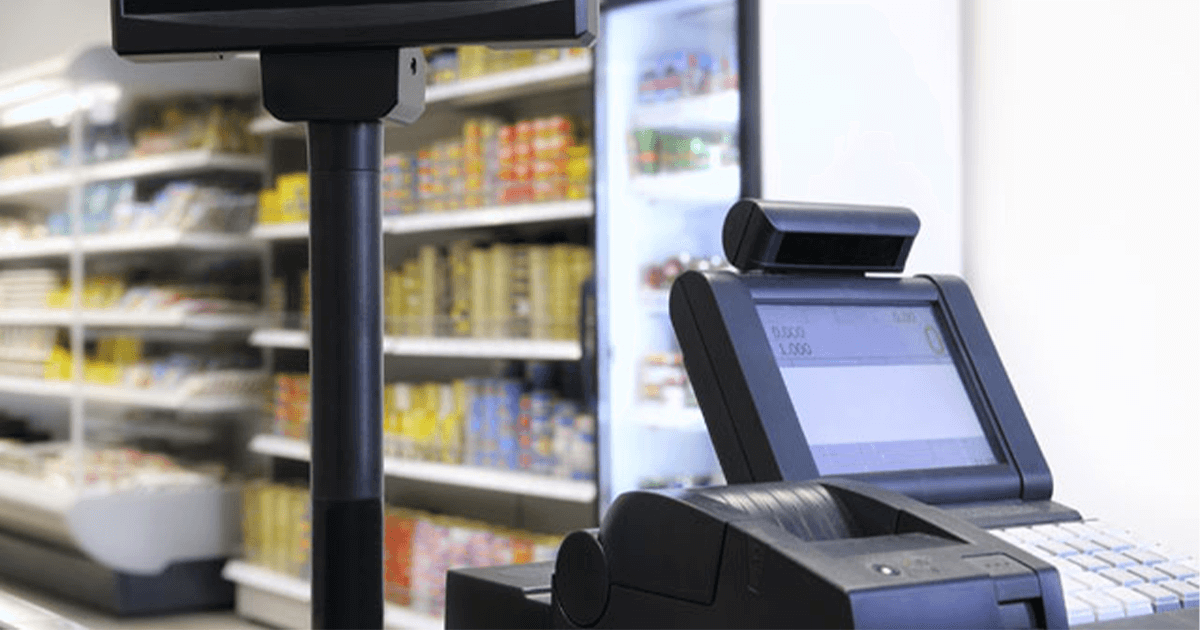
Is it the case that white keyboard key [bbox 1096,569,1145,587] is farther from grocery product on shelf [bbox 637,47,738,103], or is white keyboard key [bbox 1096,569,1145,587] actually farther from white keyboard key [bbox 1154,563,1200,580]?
grocery product on shelf [bbox 637,47,738,103]

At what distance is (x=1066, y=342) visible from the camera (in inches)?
130

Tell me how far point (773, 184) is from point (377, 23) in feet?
9.29

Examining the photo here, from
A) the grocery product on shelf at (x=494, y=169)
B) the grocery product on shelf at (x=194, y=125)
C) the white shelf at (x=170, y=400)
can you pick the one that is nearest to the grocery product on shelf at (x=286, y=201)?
the grocery product on shelf at (x=194, y=125)

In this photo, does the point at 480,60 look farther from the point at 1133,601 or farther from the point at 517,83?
the point at 1133,601

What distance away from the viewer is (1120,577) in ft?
3.12

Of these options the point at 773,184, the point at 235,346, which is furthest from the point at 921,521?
the point at 235,346

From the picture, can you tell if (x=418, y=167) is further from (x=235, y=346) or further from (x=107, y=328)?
(x=107, y=328)

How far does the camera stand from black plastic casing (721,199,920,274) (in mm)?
1117

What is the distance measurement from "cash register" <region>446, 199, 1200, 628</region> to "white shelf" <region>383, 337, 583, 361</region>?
3.15 meters

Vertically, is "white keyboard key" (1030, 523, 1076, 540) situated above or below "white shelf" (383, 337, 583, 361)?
above

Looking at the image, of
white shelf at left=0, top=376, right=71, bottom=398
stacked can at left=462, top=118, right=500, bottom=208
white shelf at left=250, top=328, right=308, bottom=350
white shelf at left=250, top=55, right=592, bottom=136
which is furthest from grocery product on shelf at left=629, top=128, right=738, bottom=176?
white shelf at left=0, top=376, right=71, bottom=398

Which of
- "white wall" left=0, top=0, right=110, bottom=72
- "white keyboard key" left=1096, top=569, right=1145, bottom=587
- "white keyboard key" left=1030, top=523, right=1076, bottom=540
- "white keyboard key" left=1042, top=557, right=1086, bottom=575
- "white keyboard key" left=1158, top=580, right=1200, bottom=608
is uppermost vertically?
"white wall" left=0, top=0, right=110, bottom=72

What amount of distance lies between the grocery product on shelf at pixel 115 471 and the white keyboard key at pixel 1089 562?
5.81m

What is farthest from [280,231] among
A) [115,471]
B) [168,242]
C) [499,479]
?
[499,479]
